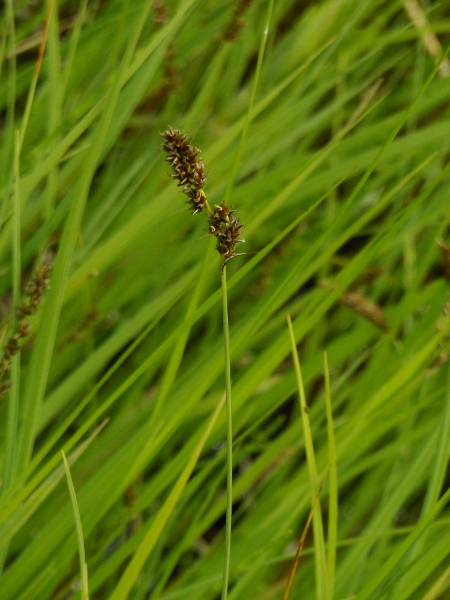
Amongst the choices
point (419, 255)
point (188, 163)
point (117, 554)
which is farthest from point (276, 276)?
point (188, 163)

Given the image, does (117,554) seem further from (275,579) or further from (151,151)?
(151,151)

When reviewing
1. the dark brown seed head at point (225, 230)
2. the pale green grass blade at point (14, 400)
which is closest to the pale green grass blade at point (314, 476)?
the dark brown seed head at point (225, 230)

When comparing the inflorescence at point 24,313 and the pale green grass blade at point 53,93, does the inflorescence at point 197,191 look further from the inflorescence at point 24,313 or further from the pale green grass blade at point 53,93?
the pale green grass blade at point 53,93

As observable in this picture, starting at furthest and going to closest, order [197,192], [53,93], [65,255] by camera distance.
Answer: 1. [53,93]
2. [65,255]
3. [197,192]

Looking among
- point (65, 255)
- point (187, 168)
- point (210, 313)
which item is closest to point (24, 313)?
point (65, 255)

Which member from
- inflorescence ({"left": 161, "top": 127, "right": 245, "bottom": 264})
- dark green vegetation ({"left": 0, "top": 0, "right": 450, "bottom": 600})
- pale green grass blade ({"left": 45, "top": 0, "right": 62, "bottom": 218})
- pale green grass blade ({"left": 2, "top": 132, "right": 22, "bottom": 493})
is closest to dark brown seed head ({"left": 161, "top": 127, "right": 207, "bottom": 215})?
inflorescence ({"left": 161, "top": 127, "right": 245, "bottom": 264})

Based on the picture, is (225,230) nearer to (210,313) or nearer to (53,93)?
(53,93)

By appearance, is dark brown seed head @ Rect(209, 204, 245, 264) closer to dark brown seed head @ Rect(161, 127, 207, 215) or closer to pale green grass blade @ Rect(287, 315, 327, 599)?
dark brown seed head @ Rect(161, 127, 207, 215)
